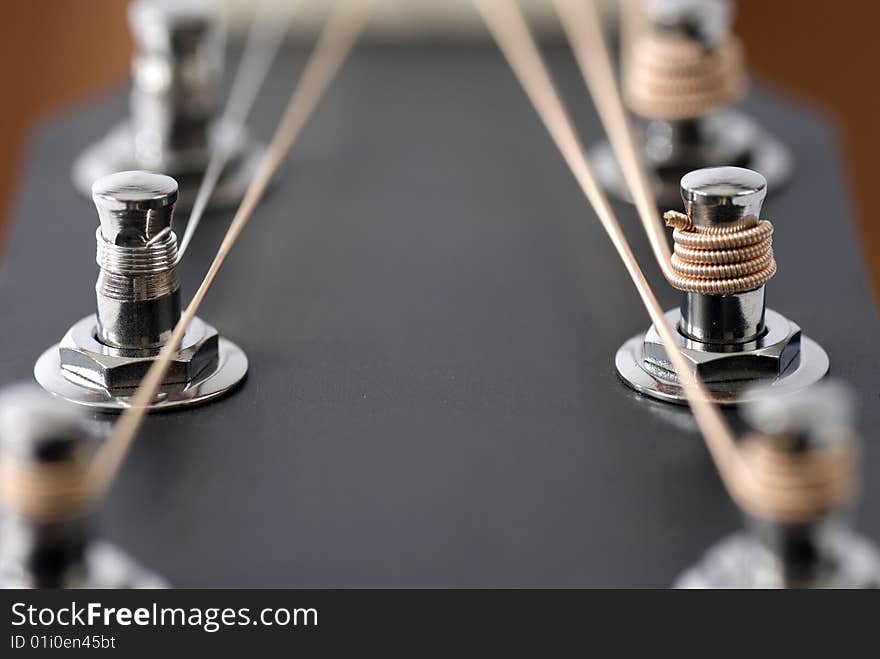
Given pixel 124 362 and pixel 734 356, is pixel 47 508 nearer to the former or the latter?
pixel 124 362

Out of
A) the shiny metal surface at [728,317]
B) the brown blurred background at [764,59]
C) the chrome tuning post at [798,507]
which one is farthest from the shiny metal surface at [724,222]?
the brown blurred background at [764,59]

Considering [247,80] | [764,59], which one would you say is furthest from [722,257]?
[764,59]

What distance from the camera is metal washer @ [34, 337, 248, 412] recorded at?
707 mm

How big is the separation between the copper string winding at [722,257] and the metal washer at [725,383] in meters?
0.04

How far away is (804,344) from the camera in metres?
0.75

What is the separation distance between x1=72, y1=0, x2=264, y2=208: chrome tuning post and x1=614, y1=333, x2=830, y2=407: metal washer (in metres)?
0.33

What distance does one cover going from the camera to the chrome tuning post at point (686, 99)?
0.96 metres

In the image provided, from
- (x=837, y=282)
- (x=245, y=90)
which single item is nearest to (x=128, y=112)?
(x=245, y=90)

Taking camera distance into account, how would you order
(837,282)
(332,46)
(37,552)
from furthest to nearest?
(332,46), (837,282), (37,552)

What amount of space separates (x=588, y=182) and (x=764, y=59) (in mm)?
858

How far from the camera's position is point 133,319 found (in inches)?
28.5

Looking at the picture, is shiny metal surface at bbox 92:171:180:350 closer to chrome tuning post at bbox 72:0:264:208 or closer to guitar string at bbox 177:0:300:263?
guitar string at bbox 177:0:300:263
